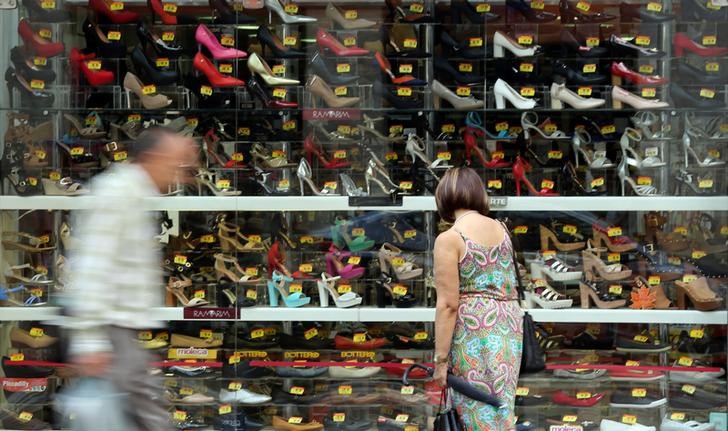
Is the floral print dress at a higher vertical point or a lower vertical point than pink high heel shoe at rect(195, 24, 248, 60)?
lower

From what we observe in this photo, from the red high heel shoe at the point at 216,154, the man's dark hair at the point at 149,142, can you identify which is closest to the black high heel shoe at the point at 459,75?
the red high heel shoe at the point at 216,154

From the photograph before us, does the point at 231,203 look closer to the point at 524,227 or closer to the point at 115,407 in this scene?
the point at 524,227

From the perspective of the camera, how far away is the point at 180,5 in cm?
650

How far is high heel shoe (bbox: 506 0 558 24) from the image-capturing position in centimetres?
642

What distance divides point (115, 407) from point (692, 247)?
13.7ft

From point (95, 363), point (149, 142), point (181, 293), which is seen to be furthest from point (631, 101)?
point (95, 363)

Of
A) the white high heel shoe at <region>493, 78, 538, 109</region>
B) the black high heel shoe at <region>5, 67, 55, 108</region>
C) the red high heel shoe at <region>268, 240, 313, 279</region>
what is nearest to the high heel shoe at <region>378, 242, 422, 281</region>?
Result: the red high heel shoe at <region>268, 240, 313, 279</region>

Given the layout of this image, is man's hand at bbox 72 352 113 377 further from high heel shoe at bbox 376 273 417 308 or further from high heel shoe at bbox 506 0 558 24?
high heel shoe at bbox 506 0 558 24

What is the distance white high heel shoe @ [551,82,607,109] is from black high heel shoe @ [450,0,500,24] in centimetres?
65

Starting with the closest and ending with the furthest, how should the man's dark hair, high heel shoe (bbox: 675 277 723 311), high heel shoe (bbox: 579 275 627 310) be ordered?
1. the man's dark hair
2. high heel shoe (bbox: 675 277 723 311)
3. high heel shoe (bbox: 579 275 627 310)

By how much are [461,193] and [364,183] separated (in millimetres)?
2131

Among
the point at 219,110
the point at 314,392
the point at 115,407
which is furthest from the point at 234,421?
the point at 115,407

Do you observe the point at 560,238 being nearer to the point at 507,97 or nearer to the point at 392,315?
the point at 507,97

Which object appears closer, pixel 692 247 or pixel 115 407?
pixel 115 407
